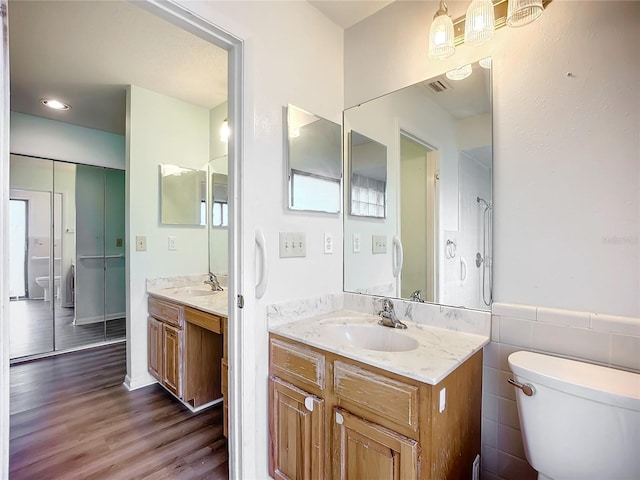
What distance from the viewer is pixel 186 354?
209 centimetres

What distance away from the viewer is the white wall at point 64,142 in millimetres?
3066

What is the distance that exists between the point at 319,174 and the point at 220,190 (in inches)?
59.2

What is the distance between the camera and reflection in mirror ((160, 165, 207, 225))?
106 inches

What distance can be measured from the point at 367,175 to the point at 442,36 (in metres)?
0.73

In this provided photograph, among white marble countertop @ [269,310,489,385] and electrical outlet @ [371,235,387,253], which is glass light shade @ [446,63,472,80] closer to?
electrical outlet @ [371,235,387,253]

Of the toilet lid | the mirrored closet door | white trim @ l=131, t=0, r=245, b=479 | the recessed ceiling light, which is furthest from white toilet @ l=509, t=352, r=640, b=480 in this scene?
the mirrored closet door

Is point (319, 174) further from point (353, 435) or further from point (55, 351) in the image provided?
point (55, 351)

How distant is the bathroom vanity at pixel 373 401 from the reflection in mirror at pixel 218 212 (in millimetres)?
1557

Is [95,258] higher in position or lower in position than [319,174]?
lower

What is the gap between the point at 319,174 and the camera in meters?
1.66

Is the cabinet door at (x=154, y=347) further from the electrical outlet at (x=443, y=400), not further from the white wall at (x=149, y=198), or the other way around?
the electrical outlet at (x=443, y=400)

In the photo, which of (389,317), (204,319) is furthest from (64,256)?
(389,317)

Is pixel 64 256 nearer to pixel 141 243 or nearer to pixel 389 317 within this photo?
pixel 141 243

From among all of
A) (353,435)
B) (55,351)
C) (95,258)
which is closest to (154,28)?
(353,435)
